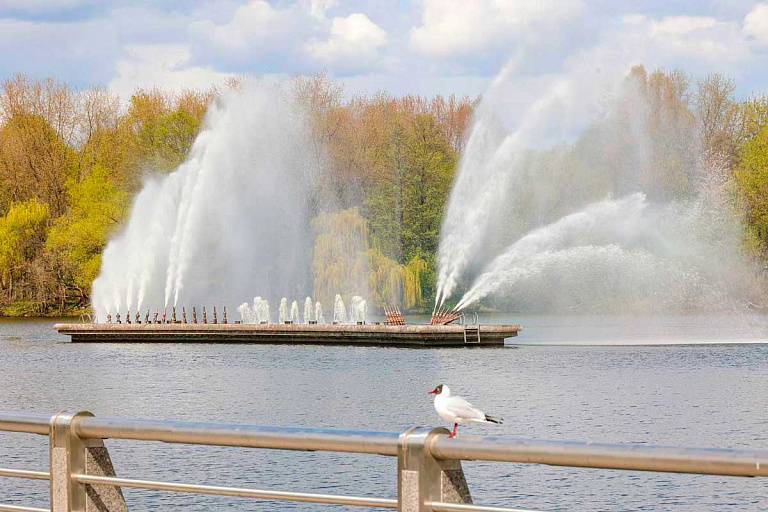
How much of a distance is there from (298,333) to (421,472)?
56.8 m

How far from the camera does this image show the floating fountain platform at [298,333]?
55625mm

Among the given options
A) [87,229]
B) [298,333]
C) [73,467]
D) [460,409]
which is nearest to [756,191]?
[298,333]

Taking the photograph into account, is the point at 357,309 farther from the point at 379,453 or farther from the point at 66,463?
the point at 379,453

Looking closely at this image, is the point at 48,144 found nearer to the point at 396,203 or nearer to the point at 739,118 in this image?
the point at 396,203

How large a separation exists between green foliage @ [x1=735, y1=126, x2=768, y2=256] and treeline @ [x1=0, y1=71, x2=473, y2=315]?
2070 cm

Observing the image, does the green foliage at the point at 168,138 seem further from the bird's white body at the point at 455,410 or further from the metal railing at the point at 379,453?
the metal railing at the point at 379,453

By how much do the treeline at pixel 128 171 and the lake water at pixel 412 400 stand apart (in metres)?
17.8

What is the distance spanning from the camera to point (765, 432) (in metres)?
26.2

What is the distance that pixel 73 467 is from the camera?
15.5 feet

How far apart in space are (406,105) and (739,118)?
85.2ft

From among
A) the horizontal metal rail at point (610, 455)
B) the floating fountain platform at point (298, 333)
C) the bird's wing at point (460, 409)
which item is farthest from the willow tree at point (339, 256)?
the horizontal metal rail at point (610, 455)

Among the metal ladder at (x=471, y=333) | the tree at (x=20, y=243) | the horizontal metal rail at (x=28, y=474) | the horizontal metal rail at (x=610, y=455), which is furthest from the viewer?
the tree at (x=20, y=243)

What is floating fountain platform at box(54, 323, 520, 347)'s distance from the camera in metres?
55.6

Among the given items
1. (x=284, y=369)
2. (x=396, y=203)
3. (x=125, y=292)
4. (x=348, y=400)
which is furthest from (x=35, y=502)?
(x=396, y=203)
